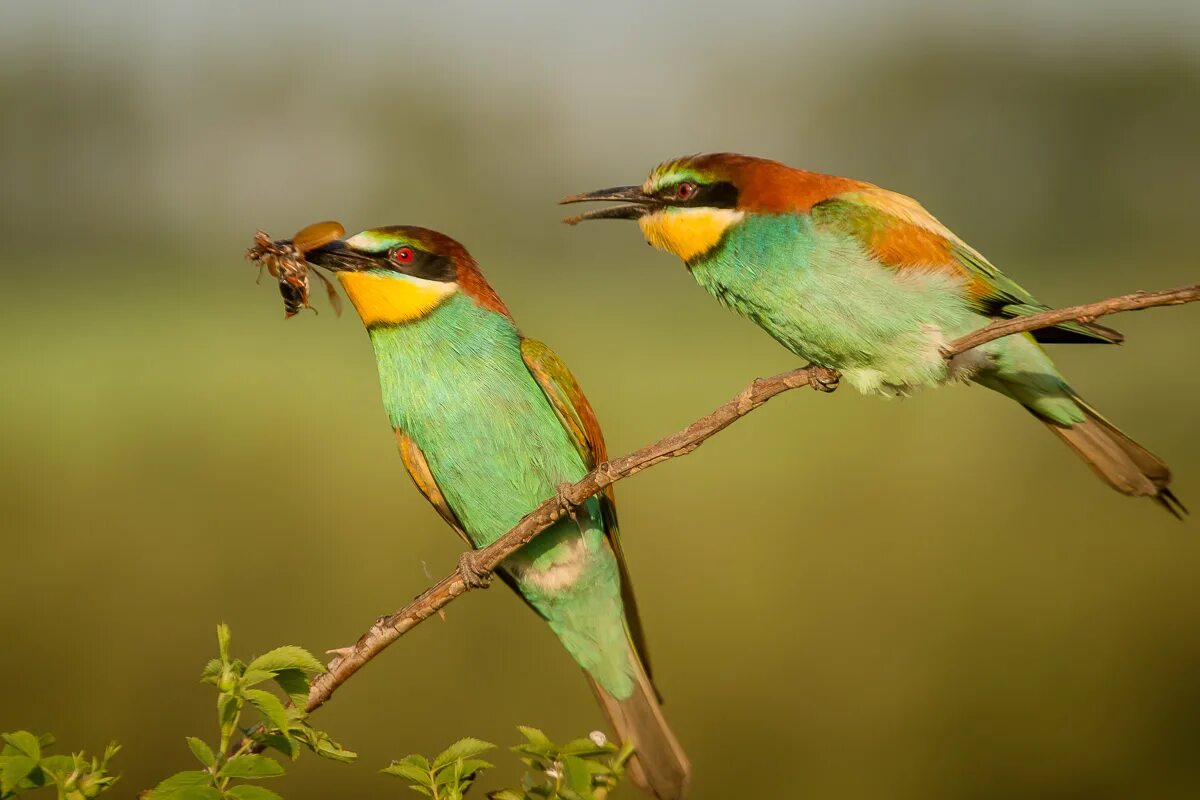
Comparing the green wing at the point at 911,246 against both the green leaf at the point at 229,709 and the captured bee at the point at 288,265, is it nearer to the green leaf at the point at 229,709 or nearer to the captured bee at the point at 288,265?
the captured bee at the point at 288,265

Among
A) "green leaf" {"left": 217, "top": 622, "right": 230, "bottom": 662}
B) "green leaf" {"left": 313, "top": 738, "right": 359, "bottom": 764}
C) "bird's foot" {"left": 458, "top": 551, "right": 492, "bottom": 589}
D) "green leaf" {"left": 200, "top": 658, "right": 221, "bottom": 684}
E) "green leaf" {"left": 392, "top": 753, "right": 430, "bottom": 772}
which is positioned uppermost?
"green leaf" {"left": 217, "top": 622, "right": 230, "bottom": 662}

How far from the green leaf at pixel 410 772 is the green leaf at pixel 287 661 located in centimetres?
14

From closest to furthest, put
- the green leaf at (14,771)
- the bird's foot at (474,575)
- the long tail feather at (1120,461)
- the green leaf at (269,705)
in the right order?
the green leaf at (14,771)
the green leaf at (269,705)
the bird's foot at (474,575)
the long tail feather at (1120,461)

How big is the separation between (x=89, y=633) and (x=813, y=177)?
487 centimetres

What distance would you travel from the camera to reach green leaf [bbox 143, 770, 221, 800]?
3.13 feet

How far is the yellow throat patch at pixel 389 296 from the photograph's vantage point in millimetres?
2246

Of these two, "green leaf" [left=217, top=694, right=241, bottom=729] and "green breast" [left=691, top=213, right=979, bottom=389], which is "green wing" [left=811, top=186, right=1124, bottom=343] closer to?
"green breast" [left=691, top=213, right=979, bottom=389]

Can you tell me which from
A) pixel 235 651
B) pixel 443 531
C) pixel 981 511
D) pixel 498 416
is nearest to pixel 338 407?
pixel 443 531

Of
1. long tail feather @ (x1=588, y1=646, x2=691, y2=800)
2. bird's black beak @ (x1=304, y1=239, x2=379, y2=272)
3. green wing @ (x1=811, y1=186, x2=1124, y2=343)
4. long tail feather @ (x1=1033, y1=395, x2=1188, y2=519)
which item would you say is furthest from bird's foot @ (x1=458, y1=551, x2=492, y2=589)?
long tail feather @ (x1=1033, y1=395, x2=1188, y2=519)

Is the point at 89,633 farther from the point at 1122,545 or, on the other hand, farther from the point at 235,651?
the point at 1122,545

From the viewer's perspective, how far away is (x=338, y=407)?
26.1 feet

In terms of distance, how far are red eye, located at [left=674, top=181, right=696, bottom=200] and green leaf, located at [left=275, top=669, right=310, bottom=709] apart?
46.4 inches

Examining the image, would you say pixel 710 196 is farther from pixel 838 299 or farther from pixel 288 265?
pixel 288 265

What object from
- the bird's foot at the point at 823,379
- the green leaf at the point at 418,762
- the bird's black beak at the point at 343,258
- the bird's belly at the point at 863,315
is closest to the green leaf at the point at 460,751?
the green leaf at the point at 418,762
